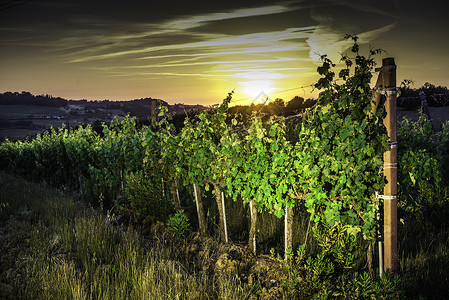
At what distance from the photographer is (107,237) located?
5629mm

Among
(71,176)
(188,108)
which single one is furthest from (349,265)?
(71,176)

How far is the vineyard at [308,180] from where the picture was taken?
3.88 meters

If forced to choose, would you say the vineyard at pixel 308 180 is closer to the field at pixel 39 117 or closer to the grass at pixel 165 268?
the grass at pixel 165 268

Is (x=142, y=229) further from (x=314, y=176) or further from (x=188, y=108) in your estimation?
(x=314, y=176)

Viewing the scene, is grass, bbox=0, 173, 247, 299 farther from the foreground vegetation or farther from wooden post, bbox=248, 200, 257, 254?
wooden post, bbox=248, 200, 257, 254

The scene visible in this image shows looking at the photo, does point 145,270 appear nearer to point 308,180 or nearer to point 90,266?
point 90,266

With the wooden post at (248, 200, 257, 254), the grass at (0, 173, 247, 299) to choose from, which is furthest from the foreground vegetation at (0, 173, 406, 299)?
the wooden post at (248, 200, 257, 254)

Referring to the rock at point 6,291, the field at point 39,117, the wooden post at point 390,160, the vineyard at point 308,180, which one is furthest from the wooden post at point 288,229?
the field at point 39,117

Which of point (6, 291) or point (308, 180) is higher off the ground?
point (308, 180)

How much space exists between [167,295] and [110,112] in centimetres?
6966

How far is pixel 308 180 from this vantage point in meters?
4.48

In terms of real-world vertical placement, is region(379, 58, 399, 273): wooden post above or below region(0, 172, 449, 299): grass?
above

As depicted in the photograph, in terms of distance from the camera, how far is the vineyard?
3.88 metres

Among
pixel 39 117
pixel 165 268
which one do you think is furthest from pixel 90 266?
pixel 39 117
